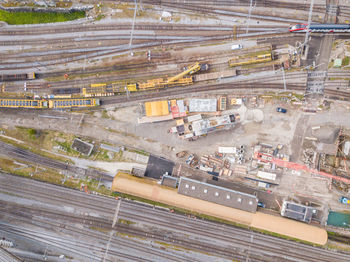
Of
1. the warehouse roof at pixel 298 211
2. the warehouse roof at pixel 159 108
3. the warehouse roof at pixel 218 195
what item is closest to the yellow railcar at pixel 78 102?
the warehouse roof at pixel 159 108

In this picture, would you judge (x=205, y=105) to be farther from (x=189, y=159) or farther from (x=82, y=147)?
(x=82, y=147)

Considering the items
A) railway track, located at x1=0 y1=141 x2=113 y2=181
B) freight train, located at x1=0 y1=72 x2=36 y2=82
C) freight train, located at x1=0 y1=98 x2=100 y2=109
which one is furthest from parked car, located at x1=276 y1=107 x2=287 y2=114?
freight train, located at x1=0 y1=72 x2=36 y2=82

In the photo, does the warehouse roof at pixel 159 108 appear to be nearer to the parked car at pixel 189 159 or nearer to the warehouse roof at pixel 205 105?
the warehouse roof at pixel 205 105

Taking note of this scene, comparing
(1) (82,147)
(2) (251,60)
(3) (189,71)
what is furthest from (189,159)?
(2) (251,60)

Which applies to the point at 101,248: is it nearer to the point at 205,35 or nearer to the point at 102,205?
the point at 102,205

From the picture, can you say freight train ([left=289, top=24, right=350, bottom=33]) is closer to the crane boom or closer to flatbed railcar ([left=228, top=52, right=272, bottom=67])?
flatbed railcar ([left=228, top=52, right=272, bottom=67])
